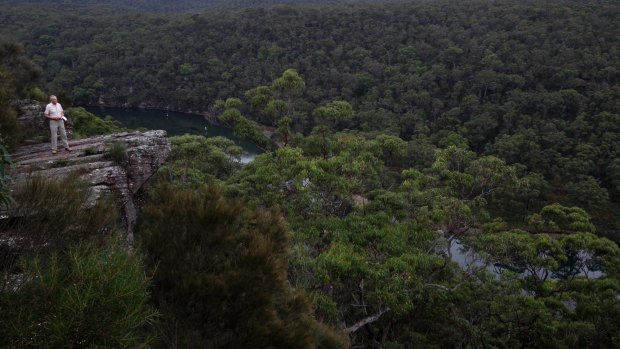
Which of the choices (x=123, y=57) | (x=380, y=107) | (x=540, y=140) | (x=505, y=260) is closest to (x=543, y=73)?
(x=540, y=140)

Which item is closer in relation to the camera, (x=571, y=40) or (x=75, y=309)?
(x=75, y=309)

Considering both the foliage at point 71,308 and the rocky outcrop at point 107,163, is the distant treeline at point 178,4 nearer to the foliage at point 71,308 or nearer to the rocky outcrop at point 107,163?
the rocky outcrop at point 107,163

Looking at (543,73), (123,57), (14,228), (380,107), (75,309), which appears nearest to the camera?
(75,309)

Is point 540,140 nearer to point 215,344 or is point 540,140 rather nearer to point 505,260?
point 505,260

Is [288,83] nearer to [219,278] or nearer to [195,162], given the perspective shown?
[195,162]

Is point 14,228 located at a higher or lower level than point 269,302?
higher

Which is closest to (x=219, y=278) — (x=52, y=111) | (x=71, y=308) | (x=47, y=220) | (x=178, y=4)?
(x=47, y=220)

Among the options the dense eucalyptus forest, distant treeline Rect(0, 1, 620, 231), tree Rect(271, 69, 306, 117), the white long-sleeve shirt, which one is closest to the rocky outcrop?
the dense eucalyptus forest

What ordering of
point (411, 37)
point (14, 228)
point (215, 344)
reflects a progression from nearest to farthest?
point (14, 228) < point (215, 344) < point (411, 37)
